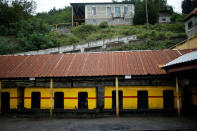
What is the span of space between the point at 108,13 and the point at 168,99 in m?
31.6

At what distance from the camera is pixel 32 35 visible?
2845 cm

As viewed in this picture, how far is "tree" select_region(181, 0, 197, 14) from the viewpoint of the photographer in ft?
193

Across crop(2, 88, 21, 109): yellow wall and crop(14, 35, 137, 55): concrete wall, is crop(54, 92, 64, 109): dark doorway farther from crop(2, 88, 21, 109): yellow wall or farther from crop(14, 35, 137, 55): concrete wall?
crop(14, 35, 137, 55): concrete wall

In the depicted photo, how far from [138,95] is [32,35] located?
69.7 feet

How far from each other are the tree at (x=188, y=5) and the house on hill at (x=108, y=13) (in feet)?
97.0

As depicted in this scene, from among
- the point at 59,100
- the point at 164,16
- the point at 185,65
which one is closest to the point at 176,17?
the point at 164,16

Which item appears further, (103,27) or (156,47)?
(103,27)

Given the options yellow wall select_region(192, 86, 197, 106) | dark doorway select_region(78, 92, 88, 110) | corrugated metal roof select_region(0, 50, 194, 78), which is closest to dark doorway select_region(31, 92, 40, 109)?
corrugated metal roof select_region(0, 50, 194, 78)

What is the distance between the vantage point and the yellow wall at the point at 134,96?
1384 centimetres

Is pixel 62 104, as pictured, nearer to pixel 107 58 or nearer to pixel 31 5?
pixel 107 58

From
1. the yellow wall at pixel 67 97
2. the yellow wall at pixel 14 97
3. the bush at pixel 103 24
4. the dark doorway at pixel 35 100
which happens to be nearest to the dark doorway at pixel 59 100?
the yellow wall at pixel 67 97

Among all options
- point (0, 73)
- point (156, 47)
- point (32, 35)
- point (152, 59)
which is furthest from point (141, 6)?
point (0, 73)

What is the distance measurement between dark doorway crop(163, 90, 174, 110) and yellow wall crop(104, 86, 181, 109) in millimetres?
396

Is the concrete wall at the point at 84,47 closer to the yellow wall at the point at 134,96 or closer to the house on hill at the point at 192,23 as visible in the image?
the house on hill at the point at 192,23
